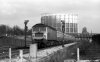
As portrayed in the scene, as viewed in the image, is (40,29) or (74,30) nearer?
(40,29)

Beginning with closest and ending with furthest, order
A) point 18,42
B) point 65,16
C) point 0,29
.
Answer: point 18,42, point 65,16, point 0,29

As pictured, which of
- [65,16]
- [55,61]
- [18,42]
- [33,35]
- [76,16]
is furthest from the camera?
[76,16]

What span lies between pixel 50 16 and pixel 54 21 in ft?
11.8

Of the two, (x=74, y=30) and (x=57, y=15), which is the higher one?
(x=57, y=15)

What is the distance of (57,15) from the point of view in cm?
9838

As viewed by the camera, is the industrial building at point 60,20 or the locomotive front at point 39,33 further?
the industrial building at point 60,20

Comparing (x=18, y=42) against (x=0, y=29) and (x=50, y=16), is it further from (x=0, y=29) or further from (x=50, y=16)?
(x=0, y=29)

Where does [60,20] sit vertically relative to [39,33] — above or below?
above

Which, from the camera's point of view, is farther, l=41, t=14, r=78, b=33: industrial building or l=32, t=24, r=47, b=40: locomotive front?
l=41, t=14, r=78, b=33: industrial building

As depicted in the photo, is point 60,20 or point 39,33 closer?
point 39,33

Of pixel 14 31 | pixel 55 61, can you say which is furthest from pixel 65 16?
pixel 55 61

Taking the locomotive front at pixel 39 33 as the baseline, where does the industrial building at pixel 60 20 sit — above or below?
above

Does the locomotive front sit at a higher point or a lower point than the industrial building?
lower

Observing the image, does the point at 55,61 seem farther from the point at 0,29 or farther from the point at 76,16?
the point at 0,29
